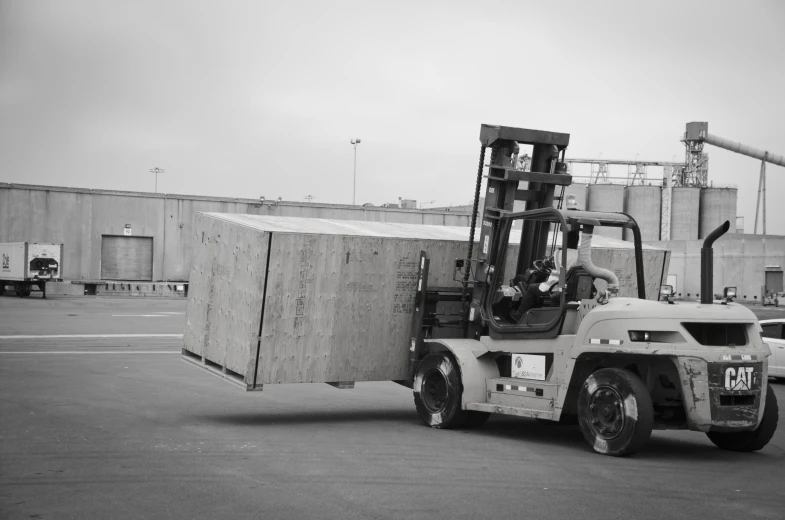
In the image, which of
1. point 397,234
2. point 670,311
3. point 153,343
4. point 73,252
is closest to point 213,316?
point 397,234

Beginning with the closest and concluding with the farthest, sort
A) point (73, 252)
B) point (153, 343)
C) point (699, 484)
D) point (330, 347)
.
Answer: point (699, 484) < point (330, 347) < point (153, 343) < point (73, 252)

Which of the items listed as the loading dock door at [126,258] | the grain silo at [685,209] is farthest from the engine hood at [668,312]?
the grain silo at [685,209]

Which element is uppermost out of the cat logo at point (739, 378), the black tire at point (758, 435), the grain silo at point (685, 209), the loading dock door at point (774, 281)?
the grain silo at point (685, 209)

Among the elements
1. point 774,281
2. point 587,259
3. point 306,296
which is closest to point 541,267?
point 587,259

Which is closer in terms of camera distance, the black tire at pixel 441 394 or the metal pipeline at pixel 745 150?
the black tire at pixel 441 394

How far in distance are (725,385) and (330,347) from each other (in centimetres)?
494

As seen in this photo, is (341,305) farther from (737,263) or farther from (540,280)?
(737,263)

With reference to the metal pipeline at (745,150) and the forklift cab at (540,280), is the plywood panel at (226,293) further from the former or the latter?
the metal pipeline at (745,150)

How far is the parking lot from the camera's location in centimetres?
711

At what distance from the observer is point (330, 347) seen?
11922mm

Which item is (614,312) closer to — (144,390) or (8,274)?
(144,390)

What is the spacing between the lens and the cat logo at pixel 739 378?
9.31 meters

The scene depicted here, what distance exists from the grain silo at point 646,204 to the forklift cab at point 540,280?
64.7 meters

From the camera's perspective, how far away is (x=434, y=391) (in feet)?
38.1
